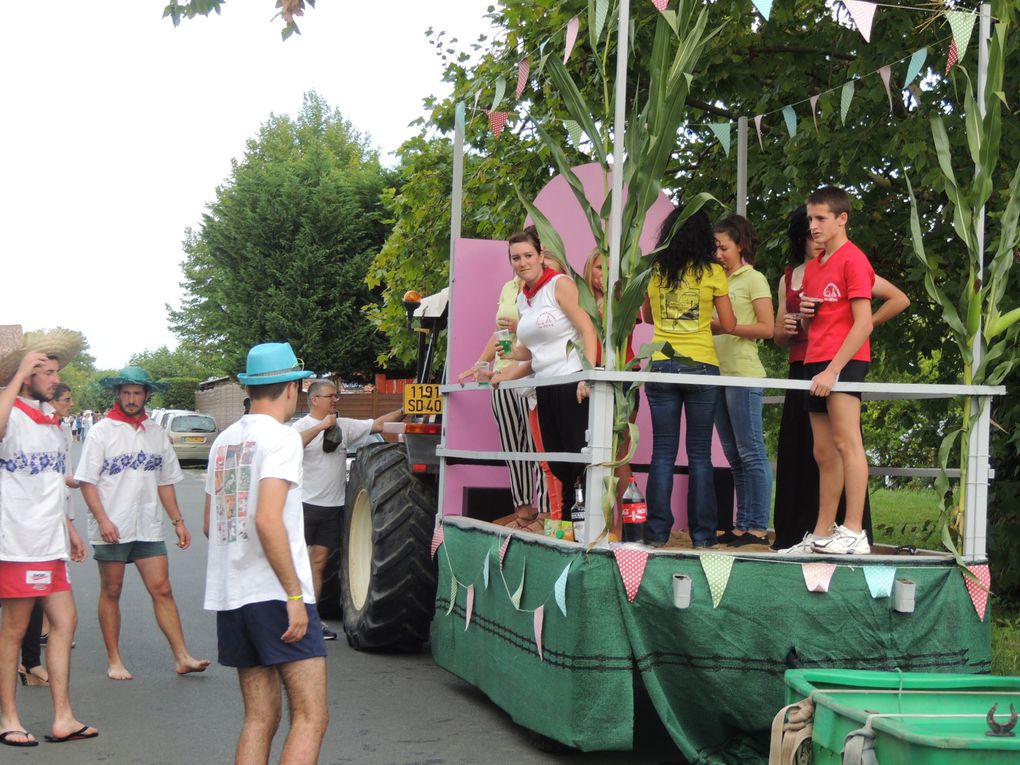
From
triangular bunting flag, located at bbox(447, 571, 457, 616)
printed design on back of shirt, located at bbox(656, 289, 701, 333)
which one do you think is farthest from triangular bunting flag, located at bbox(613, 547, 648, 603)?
triangular bunting flag, located at bbox(447, 571, 457, 616)

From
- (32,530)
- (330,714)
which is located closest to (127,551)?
(32,530)

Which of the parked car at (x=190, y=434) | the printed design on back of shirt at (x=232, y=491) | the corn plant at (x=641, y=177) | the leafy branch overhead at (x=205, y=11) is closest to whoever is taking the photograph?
the printed design on back of shirt at (x=232, y=491)

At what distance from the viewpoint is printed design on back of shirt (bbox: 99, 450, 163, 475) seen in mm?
7934

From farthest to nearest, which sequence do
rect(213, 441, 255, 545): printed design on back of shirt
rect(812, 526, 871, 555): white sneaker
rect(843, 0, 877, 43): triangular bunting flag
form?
rect(843, 0, 877, 43): triangular bunting flag → rect(812, 526, 871, 555): white sneaker → rect(213, 441, 255, 545): printed design on back of shirt

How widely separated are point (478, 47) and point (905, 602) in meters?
11.4

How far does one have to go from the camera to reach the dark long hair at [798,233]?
688 cm

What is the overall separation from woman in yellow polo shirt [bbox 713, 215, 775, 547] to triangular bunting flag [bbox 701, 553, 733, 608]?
1.34m

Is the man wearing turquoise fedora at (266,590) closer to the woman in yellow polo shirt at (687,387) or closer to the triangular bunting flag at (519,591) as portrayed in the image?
the triangular bunting flag at (519,591)

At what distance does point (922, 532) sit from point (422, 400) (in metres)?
5.85

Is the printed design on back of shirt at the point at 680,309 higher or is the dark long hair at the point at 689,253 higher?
the dark long hair at the point at 689,253

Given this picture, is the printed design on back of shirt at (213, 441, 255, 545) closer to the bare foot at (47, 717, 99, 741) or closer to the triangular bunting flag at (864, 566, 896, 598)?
the bare foot at (47, 717, 99, 741)

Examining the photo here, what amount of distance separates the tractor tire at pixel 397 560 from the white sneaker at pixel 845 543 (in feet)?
9.96

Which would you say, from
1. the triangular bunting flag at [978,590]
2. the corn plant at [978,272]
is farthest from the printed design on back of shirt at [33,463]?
the triangular bunting flag at [978,590]

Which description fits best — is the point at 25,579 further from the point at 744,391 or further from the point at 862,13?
the point at 862,13
